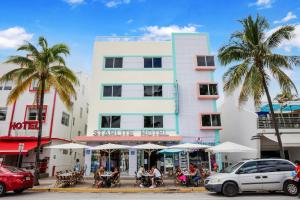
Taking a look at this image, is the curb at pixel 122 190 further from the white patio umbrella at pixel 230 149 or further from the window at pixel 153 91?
the window at pixel 153 91

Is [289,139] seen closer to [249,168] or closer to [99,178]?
[249,168]

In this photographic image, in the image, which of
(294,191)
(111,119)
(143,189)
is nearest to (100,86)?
(111,119)

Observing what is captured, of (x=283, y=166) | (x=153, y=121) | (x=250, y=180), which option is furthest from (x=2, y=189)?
(x=283, y=166)

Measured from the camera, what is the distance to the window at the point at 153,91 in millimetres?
26500

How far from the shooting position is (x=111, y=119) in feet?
84.0

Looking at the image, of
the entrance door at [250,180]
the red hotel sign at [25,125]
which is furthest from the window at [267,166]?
the red hotel sign at [25,125]

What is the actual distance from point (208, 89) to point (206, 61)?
3.12 meters

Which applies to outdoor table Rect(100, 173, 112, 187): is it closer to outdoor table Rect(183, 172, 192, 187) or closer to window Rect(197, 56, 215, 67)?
outdoor table Rect(183, 172, 192, 187)

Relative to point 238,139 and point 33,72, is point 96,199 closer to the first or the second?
point 33,72

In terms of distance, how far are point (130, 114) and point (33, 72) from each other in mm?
9895

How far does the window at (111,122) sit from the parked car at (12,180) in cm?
1117

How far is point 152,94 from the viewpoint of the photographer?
26500 millimetres

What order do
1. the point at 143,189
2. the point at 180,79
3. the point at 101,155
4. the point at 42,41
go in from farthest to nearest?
the point at 180,79 < the point at 101,155 < the point at 42,41 < the point at 143,189

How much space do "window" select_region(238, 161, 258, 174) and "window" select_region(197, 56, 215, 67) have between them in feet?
49.1
